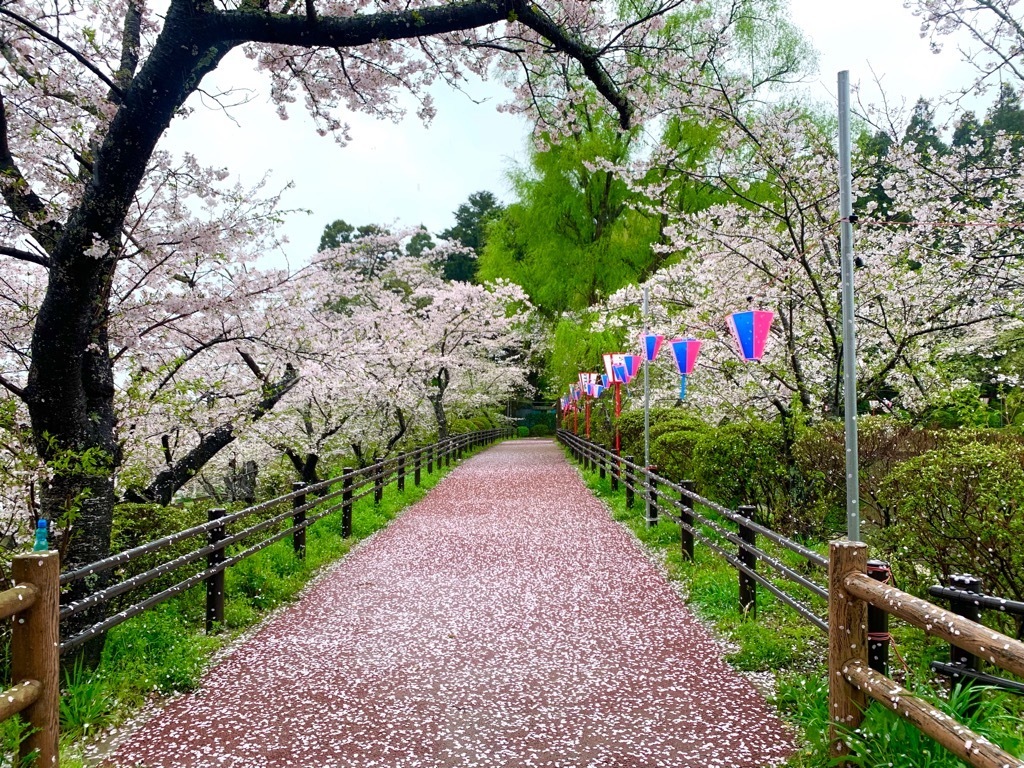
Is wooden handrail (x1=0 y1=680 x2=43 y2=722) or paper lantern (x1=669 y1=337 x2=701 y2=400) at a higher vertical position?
paper lantern (x1=669 y1=337 x2=701 y2=400)

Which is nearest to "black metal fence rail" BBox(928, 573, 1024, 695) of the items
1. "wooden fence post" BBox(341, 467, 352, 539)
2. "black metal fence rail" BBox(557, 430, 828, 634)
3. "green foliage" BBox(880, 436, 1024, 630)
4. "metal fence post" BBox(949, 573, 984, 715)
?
"metal fence post" BBox(949, 573, 984, 715)

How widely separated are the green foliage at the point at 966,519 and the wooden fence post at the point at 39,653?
14.7ft

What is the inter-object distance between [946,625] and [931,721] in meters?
0.31

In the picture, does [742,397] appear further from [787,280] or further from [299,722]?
[299,722]

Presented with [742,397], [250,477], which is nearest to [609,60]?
[742,397]

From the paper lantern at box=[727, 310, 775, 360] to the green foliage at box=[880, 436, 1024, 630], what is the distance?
2.42 meters

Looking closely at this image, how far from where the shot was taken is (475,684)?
4.12 meters

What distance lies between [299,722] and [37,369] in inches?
97.7

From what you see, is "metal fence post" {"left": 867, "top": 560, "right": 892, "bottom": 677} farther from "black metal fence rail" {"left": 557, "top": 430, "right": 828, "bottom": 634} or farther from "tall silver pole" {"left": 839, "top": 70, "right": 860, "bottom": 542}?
"tall silver pole" {"left": 839, "top": 70, "right": 860, "bottom": 542}

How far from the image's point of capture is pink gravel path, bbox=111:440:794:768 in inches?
130

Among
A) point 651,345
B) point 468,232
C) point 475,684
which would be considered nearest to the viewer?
point 475,684

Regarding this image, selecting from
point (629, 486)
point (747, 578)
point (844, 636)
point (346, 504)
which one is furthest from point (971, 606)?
point (629, 486)

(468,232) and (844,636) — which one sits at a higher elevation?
(468,232)

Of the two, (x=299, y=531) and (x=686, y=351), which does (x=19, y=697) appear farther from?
(x=686, y=351)
